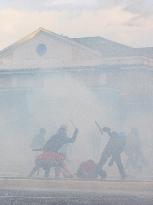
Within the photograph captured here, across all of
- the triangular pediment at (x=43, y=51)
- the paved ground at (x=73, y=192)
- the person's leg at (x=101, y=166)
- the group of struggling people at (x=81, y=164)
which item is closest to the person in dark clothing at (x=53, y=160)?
the group of struggling people at (x=81, y=164)

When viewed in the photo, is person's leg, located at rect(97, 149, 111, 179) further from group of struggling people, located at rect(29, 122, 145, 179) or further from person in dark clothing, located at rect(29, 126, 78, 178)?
person in dark clothing, located at rect(29, 126, 78, 178)

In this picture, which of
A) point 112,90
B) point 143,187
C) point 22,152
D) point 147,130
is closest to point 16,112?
point 22,152

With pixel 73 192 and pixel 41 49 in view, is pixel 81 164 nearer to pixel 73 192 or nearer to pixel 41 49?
pixel 73 192

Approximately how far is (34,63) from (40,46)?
59.6 inches

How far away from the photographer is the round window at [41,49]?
3027cm

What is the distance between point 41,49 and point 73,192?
1855 cm

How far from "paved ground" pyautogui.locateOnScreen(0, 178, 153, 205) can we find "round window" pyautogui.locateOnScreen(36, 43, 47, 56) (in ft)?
56.1

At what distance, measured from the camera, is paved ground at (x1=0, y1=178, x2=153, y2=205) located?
36.2 ft

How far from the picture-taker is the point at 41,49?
30391 mm

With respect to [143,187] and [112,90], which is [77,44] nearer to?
[112,90]

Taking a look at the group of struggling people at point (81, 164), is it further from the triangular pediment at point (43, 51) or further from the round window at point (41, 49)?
the round window at point (41, 49)

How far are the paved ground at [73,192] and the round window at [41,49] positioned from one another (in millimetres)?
17102

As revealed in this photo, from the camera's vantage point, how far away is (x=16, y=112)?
26.9 m

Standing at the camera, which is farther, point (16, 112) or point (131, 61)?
point (16, 112)
